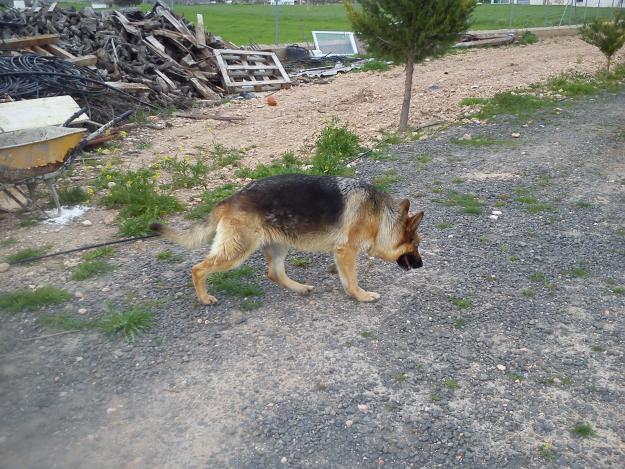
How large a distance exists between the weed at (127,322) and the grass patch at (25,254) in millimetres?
1740

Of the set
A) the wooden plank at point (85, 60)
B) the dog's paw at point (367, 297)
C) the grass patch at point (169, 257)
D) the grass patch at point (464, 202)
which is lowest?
the grass patch at point (464, 202)

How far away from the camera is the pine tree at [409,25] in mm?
10203

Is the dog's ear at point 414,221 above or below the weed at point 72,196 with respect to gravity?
above

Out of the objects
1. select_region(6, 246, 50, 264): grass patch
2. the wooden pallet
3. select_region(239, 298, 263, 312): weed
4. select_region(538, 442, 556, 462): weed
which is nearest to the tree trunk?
the wooden pallet

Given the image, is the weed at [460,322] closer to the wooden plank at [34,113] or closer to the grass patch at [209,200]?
the grass patch at [209,200]

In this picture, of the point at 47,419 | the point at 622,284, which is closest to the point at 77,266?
the point at 47,419

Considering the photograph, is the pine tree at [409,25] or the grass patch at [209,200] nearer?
the grass patch at [209,200]

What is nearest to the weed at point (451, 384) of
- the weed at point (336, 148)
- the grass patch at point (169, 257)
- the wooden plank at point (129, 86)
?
the grass patch at point (169, 257)

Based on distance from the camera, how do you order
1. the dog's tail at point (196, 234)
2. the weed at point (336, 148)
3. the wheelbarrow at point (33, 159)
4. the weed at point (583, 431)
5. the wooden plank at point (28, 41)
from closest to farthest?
1. the weed at point (583, 431)
2. the dog's tail at point (196, 234)
3. the wheelbarrow at point (33, 159)
4. the weed at point (336, 148)
5. the wooden plank at point (28, 41)

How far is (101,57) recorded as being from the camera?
14211mm

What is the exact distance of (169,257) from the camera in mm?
6258

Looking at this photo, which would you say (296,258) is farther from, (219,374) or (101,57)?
(101,57)

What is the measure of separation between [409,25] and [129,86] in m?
6.88

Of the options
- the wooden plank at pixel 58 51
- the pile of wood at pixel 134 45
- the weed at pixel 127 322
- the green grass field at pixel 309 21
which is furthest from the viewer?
the green grass field at pixel 309 21
